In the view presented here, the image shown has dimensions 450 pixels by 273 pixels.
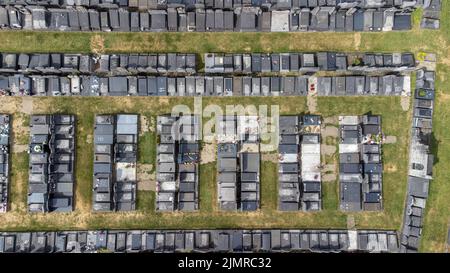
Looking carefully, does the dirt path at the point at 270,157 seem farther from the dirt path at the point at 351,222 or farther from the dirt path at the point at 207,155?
the dirt path at the point at 351,222

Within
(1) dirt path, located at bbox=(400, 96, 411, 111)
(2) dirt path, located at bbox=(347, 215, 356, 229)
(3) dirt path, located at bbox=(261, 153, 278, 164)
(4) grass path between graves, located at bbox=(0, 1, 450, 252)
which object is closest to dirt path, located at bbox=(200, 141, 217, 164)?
(4) grass path between graves, located at bbox=(0, 1, 450, 252)

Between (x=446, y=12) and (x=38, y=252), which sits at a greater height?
(x=446, y=12)

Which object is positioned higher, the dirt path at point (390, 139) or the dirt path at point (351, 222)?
the dirt path at point (390, 139)

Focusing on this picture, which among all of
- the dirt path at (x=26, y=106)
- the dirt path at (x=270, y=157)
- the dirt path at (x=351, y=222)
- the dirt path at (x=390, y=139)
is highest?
the dirt path at (x=26, y=106)

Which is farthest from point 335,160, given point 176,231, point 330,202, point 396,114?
point 176,231

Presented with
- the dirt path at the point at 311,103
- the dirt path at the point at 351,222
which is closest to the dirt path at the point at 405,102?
the dirt path at the point at 311,103

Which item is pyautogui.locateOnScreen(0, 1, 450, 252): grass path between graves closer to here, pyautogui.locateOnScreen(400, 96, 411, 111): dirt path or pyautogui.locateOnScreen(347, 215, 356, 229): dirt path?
pyautogui.locateOnScreen(347, 215, 356, 229): dirt path
